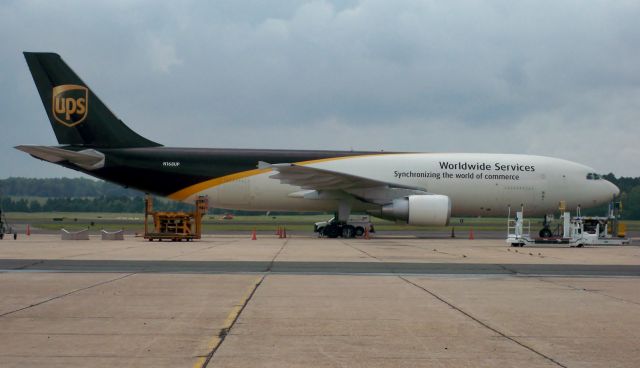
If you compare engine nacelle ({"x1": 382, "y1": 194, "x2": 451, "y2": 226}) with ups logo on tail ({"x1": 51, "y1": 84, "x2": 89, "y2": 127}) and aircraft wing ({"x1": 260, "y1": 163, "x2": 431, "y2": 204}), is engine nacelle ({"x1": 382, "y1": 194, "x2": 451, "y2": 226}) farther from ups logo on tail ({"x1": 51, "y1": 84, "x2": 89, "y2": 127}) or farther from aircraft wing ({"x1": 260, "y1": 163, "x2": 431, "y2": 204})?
ups logo on tail ({"x1": 51, "y1": 84, "x2": 89, "y2": 127})

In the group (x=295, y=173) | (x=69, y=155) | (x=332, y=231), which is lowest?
(x=332, y=231)

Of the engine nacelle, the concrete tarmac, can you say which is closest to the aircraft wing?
the engine nacelle

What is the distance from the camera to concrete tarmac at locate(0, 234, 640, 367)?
6.07 m

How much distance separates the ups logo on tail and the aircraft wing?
320 inches

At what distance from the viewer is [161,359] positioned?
19.2ft

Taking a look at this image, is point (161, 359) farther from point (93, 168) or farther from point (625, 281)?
point (93, 168)

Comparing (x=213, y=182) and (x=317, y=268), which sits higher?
(x=213, y=182)

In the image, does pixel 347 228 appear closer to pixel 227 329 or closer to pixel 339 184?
pixel 339 184

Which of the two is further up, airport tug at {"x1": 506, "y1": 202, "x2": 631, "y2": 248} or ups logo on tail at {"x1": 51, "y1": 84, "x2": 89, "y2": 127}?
ups logo on tail at {"x1": 51, "y1": 84, "x2": 89, "y2": 127}

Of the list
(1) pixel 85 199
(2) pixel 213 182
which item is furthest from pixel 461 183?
(1) pixel 85 199

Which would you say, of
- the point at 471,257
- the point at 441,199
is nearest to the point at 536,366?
the point at 471,257

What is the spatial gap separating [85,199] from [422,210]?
128 m

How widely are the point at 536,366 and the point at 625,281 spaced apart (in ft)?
25.7

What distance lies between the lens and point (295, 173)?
28.6m
